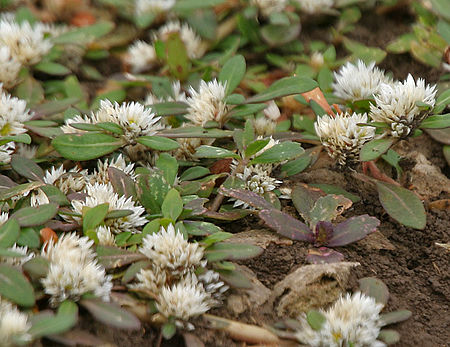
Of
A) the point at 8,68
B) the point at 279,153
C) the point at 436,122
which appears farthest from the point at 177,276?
the point at 8,68

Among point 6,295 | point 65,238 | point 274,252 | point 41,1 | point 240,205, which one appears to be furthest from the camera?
point 41,1

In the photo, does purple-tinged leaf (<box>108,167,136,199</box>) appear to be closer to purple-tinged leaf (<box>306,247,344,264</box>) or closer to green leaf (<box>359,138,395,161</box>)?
purple-tinged leaf (<box>306,247,344,264</box>)

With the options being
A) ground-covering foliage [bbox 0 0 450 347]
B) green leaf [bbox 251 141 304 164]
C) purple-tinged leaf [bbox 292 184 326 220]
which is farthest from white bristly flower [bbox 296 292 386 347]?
green leaf [bbox 251 141 304 164]

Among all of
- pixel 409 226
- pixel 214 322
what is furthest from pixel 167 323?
pixel 409 226

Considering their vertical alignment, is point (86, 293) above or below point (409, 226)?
above

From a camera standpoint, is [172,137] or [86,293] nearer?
[86,293]

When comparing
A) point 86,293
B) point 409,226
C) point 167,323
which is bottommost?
point 409,226

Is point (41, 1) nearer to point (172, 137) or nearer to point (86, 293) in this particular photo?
point (172, 137)
